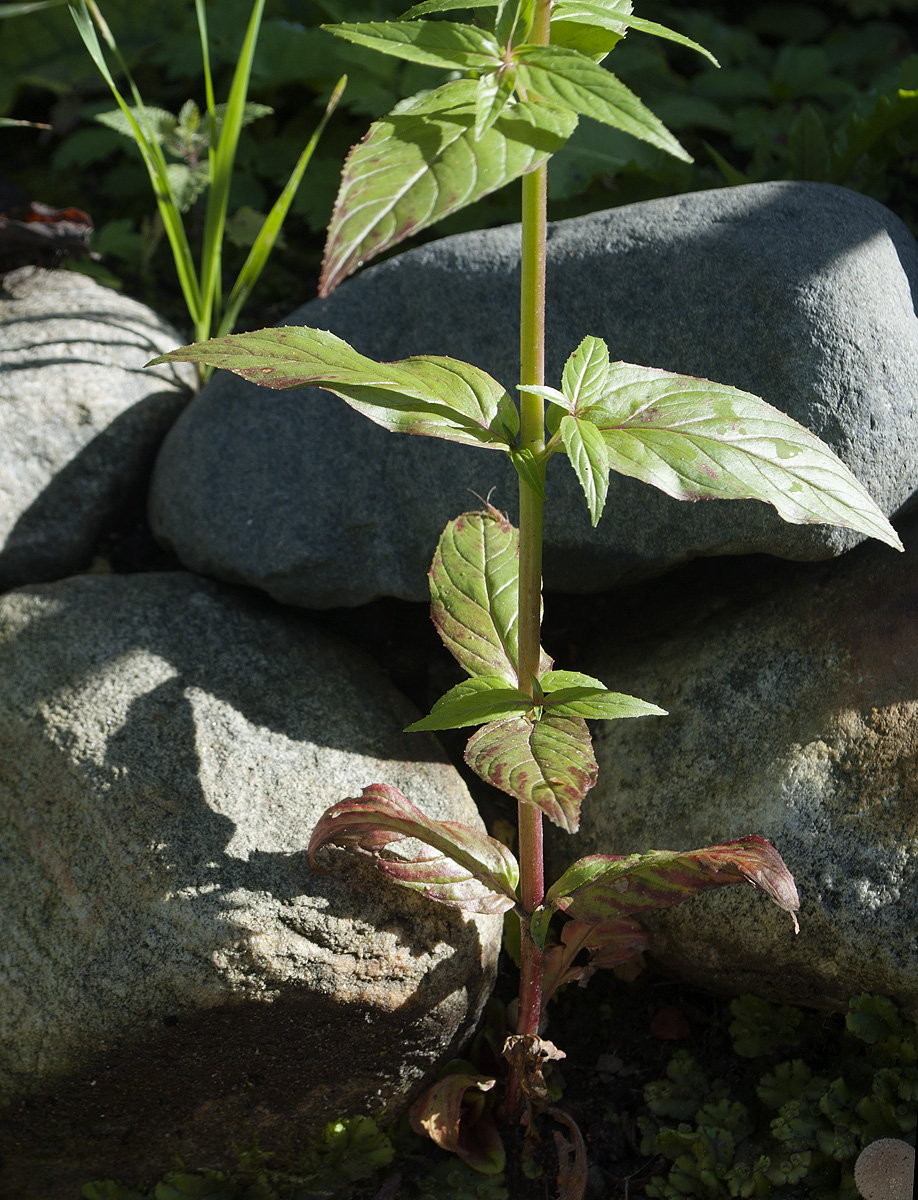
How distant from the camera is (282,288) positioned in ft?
11.8

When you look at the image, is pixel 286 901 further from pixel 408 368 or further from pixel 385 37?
pixel 385 37

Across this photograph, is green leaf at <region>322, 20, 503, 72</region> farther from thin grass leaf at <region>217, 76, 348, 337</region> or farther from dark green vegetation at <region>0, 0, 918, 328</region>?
dark green vegetation at <region>0, 0, 918, 328</region>

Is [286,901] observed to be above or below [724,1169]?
above

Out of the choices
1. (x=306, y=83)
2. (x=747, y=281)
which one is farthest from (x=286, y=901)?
(x=306, y=83)

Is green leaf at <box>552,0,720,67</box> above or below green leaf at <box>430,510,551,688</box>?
above

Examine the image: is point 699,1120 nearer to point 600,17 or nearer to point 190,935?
point 190,935

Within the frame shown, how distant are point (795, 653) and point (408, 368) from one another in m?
1.23

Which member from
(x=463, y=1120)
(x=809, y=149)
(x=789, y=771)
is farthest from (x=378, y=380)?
(x=809, y=149)

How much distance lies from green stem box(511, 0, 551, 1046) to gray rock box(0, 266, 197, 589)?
5.25 ft

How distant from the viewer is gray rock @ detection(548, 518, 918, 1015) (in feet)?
6.66

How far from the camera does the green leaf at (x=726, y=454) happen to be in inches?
56.3

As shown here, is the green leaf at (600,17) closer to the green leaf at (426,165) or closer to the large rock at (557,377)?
the green leaf at (426,165)

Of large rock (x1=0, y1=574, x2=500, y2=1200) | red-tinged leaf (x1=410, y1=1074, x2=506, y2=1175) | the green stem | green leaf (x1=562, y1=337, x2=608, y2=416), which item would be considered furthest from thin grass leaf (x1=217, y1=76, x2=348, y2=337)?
red-tinged leaf (x1=410, y1=1074, x2=506, y2=1175)

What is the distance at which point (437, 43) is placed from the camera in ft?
4.09
